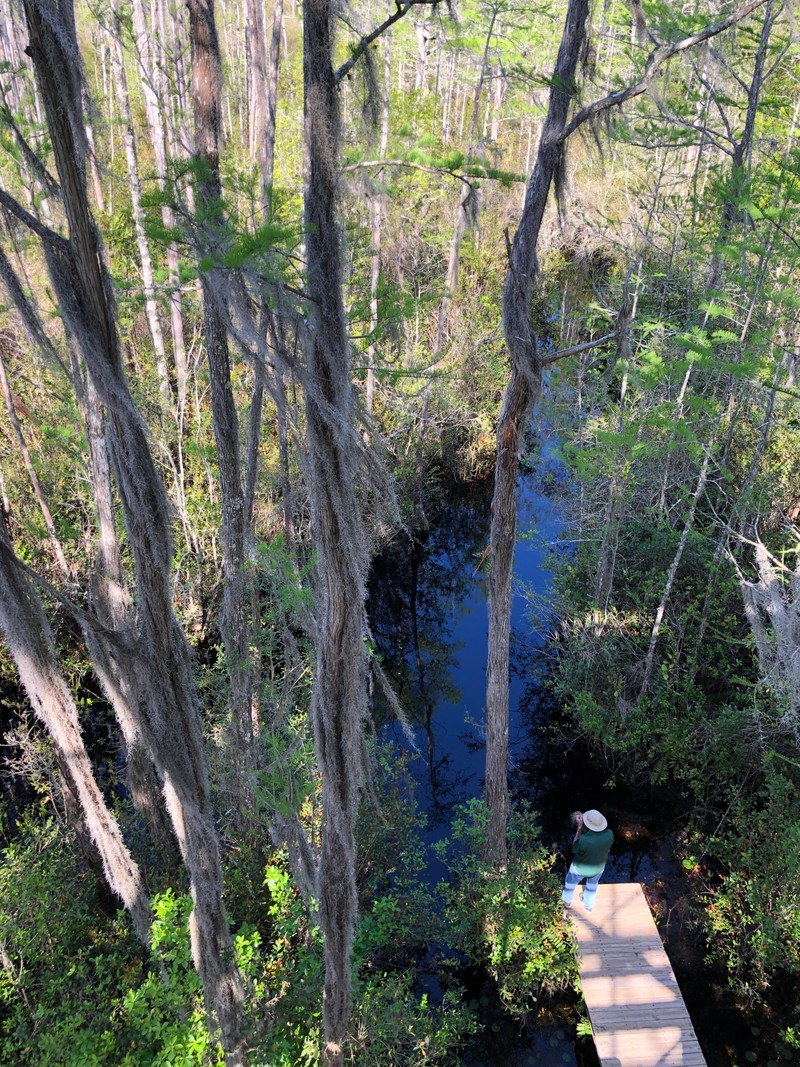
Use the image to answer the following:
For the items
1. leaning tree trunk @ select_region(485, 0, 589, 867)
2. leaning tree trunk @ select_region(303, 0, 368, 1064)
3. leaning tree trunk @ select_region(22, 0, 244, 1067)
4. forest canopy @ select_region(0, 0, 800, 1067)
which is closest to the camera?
leaning tree trunk @ select_region(22, 0, 244, 1067)

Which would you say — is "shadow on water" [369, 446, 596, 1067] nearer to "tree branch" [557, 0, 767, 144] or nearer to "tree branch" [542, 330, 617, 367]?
"tree branch" [542, 330, 617, 367]

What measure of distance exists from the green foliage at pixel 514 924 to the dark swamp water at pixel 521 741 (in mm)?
477

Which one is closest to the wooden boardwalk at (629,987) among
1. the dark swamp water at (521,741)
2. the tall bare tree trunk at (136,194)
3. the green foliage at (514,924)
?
the green foliage at (514,924)

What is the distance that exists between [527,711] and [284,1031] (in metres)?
6.24

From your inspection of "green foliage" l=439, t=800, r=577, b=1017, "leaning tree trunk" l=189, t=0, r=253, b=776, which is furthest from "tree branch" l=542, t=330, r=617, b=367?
"green foliage" l=439, t=800, r=577, b=1017

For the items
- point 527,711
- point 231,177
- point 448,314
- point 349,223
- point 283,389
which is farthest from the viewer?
point 448,314

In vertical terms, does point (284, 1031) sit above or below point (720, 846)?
above

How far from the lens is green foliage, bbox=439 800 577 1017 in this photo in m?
6.29

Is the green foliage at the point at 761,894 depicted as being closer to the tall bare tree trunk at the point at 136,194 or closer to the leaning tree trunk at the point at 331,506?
the leaning tree trunk at the point at 331,506

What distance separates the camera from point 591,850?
243 inches

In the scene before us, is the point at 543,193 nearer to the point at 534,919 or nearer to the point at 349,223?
the point at 349,223

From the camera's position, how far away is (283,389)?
2.76 m

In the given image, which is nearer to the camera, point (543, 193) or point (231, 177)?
point (543, 193)

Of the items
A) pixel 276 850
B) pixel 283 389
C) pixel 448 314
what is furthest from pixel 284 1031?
pixel 448 314
